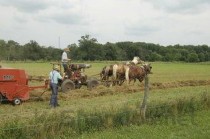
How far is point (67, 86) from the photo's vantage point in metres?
20.0

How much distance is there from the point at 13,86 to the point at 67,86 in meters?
4.19

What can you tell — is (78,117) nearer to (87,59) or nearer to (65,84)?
(65,84)

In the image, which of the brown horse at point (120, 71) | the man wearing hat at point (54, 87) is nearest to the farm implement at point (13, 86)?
the man wearing hat at point (54, 87)

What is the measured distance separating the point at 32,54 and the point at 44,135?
332 feet

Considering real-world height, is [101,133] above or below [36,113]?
below

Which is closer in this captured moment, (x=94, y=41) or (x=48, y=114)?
(x=48, y=114)

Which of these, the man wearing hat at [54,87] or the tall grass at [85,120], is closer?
the tall grass at [85,120]

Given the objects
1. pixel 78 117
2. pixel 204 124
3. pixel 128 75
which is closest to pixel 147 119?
pixel 204 124

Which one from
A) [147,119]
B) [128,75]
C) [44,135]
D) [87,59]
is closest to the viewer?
[44,135]

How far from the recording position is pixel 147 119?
41.1ft

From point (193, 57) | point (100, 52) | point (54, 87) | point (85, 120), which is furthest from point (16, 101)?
point (193, 57)

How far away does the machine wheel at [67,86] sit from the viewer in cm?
1968

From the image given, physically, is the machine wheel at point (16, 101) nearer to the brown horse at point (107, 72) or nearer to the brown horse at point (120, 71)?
the brown horse at point (120, 71)

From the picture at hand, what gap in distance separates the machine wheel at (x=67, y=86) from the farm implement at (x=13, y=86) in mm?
3203
